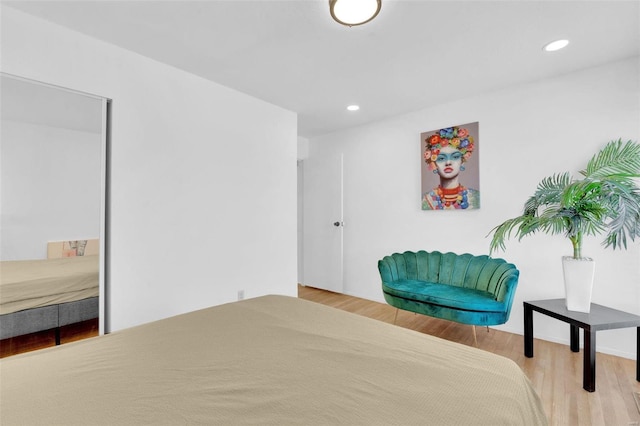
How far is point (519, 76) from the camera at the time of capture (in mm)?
2688

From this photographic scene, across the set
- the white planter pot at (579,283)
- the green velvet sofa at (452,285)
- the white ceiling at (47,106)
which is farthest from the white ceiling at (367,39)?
the green velvet sofa at (452,285)

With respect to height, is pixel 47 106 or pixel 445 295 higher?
pixel 47 106

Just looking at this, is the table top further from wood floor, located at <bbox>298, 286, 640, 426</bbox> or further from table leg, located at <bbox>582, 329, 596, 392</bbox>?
wood floor, located at <bbox>298, 286, 640, 426</bbox>

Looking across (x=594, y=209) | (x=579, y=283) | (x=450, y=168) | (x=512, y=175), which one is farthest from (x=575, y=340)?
(x=450, y=168)

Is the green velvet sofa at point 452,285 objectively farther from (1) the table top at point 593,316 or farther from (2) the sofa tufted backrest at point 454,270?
(1) the table top at point 593,316

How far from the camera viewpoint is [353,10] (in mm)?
1662

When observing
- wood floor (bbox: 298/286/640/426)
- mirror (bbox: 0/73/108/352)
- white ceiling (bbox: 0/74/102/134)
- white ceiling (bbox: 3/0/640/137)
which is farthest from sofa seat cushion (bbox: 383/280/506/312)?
white ceiling (bbox: 0/74/102/134)

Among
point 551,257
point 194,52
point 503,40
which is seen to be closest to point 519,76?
point 503,40

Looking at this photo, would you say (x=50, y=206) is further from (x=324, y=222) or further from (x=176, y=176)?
(x=324, y=222)

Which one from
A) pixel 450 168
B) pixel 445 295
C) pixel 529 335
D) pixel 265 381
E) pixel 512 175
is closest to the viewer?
pixel 265 381

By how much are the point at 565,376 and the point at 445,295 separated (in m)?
0.94

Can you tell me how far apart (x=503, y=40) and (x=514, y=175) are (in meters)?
1.35

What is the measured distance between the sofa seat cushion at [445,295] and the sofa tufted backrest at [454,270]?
0.09 meters

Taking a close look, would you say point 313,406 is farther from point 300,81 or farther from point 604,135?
point 604,135
